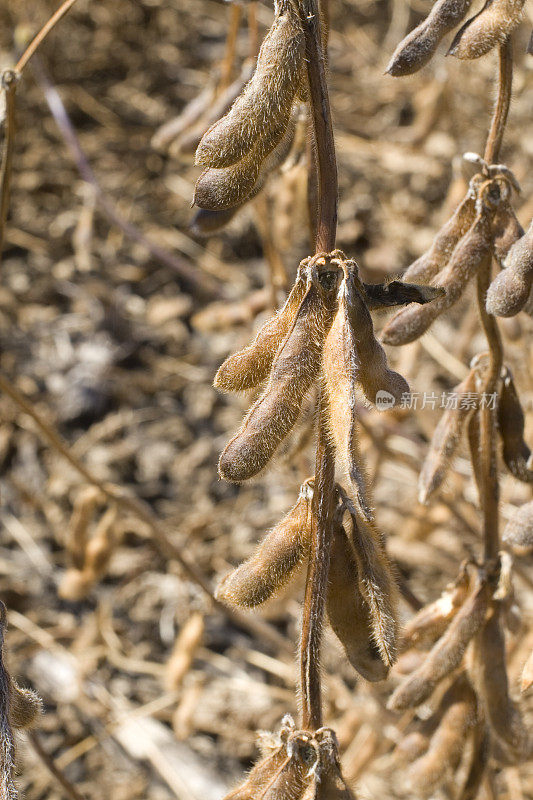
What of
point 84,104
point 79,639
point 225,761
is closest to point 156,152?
point 84,104

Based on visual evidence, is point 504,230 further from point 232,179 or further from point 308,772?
point 308,772

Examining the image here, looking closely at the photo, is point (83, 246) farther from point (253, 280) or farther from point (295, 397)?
point (295, 397)

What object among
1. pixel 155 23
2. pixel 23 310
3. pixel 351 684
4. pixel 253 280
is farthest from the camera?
pixel 155 23

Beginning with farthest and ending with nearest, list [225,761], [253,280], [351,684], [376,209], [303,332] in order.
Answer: [376,209] → [253,280] → [351,684] → [225,761] → [303,332]

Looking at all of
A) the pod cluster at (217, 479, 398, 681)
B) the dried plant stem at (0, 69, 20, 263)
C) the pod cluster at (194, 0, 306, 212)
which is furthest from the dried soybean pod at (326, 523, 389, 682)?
the dried plant stem at (0, 69, 20, 263)

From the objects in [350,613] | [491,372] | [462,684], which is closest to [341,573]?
[350,613]

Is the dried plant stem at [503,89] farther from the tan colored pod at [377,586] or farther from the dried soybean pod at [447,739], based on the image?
the dried soybean pod at [447,739]

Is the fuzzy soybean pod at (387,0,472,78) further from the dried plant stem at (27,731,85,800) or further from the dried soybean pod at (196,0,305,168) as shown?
the dried plant stem at (27,731,85,800)
